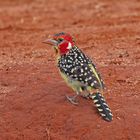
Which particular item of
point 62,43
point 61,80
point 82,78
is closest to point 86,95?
point 82,78

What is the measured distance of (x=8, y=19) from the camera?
16547 mm

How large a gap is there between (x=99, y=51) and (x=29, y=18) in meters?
4.70

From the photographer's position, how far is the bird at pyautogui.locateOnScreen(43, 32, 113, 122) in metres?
8.88

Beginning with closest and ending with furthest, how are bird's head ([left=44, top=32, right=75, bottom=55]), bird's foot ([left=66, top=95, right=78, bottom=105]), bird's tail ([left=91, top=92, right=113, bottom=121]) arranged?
bird's tail ([left=91, top=92, right=113, bottom=121]) → bird's foot ([left=66, top=95, right=78, bottom=105]) → bird's head ([left=44, top=32, right=75, bottom=55])

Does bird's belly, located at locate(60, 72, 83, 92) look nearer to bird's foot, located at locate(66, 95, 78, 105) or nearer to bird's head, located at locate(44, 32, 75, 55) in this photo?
bird's foot, located at locate(66, 95, 78, 105)

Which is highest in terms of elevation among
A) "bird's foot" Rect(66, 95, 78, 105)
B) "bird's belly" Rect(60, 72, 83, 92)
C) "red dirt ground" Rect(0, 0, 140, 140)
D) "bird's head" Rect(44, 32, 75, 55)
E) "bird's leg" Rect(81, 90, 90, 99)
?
"bird's head" Rect(44, 32, 75, 55)

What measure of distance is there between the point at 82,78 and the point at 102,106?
1.58 ft

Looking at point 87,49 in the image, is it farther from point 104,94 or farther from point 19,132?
point 19,132

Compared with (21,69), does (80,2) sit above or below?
below

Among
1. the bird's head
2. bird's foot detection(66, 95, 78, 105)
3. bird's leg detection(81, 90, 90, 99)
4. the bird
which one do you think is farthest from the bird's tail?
the bird's head

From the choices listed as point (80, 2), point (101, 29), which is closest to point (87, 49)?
point (101, 29)

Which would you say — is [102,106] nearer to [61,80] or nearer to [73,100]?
[73,100]

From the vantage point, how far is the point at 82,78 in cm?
891

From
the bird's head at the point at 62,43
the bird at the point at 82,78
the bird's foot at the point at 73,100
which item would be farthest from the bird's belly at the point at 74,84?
the bird's head at the point at 62,43
